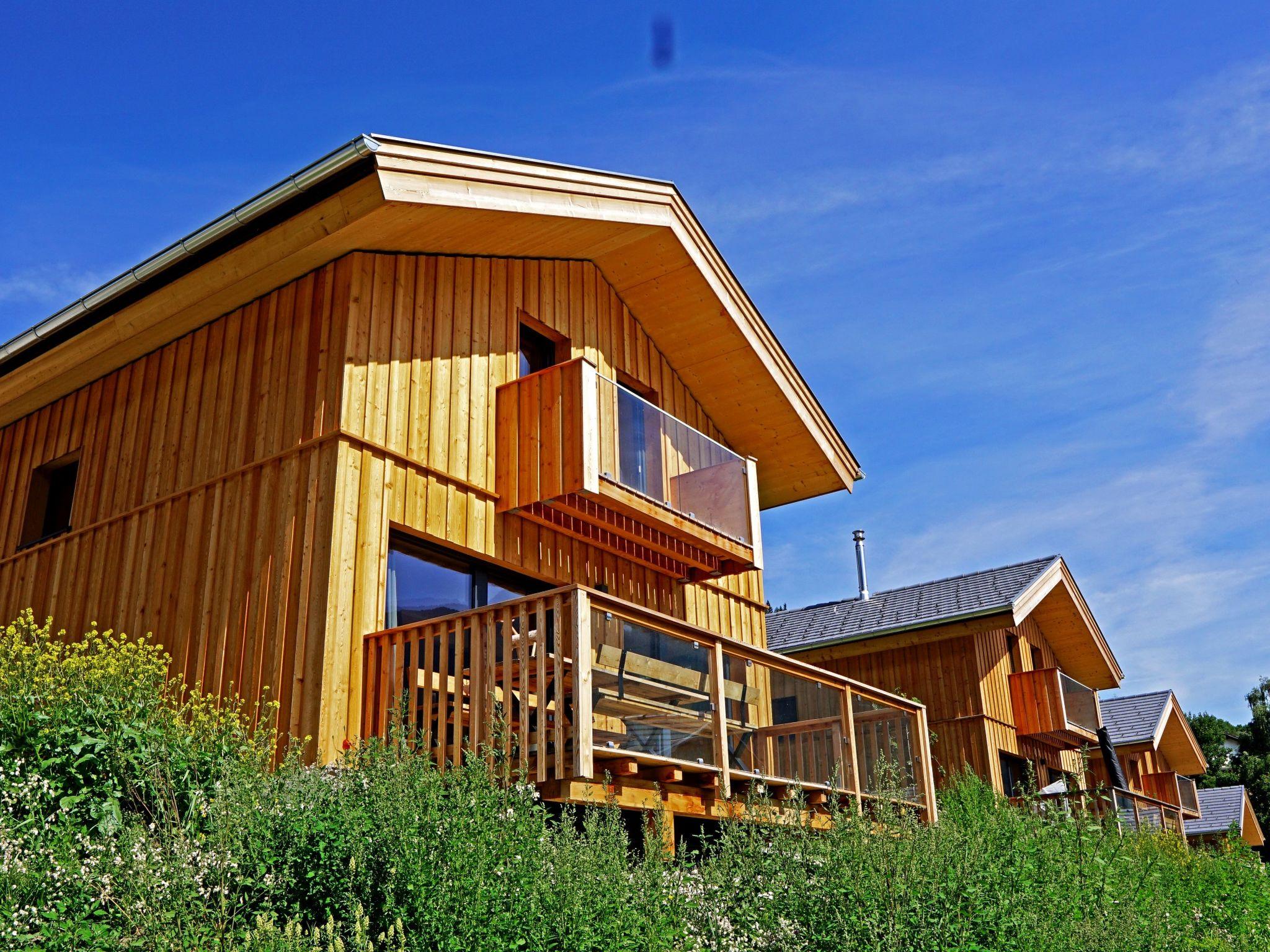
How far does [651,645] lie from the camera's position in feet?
31.3

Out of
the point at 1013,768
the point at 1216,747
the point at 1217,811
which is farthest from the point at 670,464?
the point at 1216,747

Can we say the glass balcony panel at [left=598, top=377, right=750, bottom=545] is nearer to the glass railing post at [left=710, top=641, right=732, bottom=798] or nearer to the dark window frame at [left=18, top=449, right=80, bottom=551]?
the glass railing post at [left=710, top=641, right=732, bottom=798]

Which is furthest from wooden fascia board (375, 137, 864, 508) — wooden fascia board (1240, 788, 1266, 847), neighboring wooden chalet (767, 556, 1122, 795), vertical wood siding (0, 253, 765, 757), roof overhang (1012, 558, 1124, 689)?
wooden fascia board (1240, 788, 1266, 847)

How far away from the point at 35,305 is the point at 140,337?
1235 millimetres

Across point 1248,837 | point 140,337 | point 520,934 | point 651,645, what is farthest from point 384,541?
point 1248,837

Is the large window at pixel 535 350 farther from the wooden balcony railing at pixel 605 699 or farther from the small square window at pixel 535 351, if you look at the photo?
the wooden balcony railing at pixel 605 699

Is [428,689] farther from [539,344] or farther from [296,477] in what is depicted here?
[539,344]

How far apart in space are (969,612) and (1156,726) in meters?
10.5

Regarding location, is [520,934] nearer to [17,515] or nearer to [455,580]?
[455,580]

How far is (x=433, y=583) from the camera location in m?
10.6

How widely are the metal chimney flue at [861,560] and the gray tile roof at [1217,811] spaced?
42.1 ft

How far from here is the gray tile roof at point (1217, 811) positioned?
31.7 meters

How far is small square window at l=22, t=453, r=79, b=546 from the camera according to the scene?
41.4 ft

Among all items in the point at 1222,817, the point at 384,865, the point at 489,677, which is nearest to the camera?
the point at 384,865
